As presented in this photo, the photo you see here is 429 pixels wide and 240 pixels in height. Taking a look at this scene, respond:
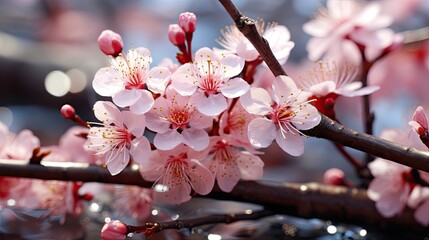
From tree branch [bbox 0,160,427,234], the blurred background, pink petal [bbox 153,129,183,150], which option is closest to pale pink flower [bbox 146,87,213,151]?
pink petal [bbox 153,129,183,150]

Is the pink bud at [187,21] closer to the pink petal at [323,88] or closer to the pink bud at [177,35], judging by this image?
the pink bud at [177,35]

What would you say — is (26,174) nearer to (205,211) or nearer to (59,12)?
(205,211)

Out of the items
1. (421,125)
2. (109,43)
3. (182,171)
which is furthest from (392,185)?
(109,43)

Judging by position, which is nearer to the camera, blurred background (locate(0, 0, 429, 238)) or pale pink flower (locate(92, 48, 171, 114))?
pale pink flower (locate(92, 48, 171, 114))

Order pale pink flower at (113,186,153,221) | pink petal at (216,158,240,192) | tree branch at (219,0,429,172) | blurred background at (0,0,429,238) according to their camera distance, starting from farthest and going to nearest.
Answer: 1. blurred background at (0,0,429,238)
2. pale pink flower at (113,186,153,221)
3. pink petal at (216,158,240,192)
4. tree branch at (219,0,429,172)

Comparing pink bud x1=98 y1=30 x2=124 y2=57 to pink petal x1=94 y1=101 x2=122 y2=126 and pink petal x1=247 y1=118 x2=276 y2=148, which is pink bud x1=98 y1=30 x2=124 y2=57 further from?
pink petal x1=247 y1=118 x2=276 y2=148

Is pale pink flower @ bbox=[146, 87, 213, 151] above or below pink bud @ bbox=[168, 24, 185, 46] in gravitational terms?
below

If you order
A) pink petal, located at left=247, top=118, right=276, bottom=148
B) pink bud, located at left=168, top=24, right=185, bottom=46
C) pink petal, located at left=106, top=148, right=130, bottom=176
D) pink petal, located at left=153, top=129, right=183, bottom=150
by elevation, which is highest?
pink bud, located at left=168, top=24, right=185, bottom=46

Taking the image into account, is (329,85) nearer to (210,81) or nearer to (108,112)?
(210,81)
